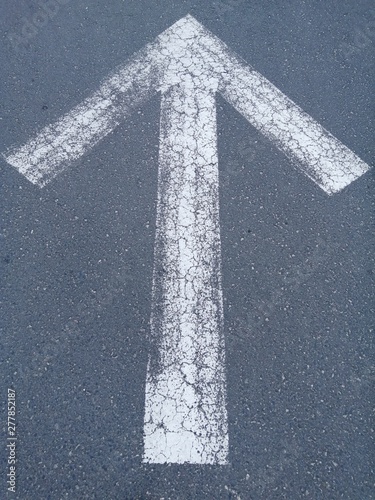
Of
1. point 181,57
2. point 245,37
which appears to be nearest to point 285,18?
point 245,37

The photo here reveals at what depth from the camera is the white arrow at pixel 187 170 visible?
2645 millimetres

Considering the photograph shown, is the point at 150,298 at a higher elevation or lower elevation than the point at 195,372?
higher

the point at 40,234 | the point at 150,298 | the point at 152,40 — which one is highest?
the point at 152,40

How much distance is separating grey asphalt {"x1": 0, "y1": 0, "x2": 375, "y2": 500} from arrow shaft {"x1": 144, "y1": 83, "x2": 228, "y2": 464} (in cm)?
8

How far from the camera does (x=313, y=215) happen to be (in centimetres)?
320

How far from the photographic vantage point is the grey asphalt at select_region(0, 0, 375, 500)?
8.38 ft

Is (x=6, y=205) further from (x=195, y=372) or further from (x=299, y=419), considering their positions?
(x=299, y=419)

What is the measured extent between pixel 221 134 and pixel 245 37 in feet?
3.48

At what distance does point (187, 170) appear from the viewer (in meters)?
3.30

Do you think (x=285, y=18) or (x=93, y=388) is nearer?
(x=93, y=388)

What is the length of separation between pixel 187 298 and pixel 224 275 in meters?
0.30

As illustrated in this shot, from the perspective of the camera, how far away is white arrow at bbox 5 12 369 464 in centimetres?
264

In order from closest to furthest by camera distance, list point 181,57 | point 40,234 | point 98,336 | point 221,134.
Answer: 1. point 98,336
2. point 40,234
3. point 221,134
4. point 181,57

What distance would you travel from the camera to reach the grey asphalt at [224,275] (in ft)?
8.38
